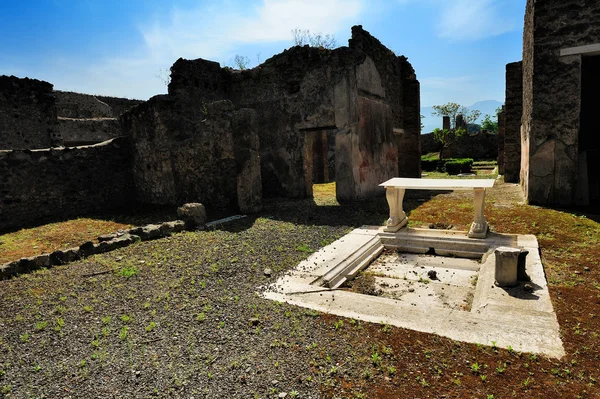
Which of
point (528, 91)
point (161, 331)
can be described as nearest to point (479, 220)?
point (161, 331)

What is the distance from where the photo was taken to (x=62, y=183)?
384 inches

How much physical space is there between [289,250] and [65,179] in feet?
25.1

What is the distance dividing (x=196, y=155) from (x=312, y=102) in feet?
12.8

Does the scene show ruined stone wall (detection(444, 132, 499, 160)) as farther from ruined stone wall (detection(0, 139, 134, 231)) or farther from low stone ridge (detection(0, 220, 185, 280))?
low stone ridge (detection(0, 220, 185, 280))

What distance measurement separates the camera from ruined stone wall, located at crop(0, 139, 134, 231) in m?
8.85

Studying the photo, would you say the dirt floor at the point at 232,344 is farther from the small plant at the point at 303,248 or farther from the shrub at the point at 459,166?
the shrub at the point at 459,166

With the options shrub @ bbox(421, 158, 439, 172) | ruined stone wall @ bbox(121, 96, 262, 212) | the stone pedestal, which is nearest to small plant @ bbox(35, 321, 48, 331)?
the stone pedestal

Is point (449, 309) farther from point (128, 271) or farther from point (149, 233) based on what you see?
point (149, 233)

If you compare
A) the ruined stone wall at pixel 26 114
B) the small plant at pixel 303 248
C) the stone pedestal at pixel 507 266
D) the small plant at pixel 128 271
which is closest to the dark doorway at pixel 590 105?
the stone pedestal at pixel 507 266

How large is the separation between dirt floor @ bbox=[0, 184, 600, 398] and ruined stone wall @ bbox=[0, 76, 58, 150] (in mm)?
9727

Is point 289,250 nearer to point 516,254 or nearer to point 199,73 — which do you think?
point 516,254

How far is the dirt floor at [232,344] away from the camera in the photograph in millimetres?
2502

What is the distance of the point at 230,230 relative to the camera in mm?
7273

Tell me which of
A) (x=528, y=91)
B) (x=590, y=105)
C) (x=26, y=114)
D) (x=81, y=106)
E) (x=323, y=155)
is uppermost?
(x=81, y=106)
